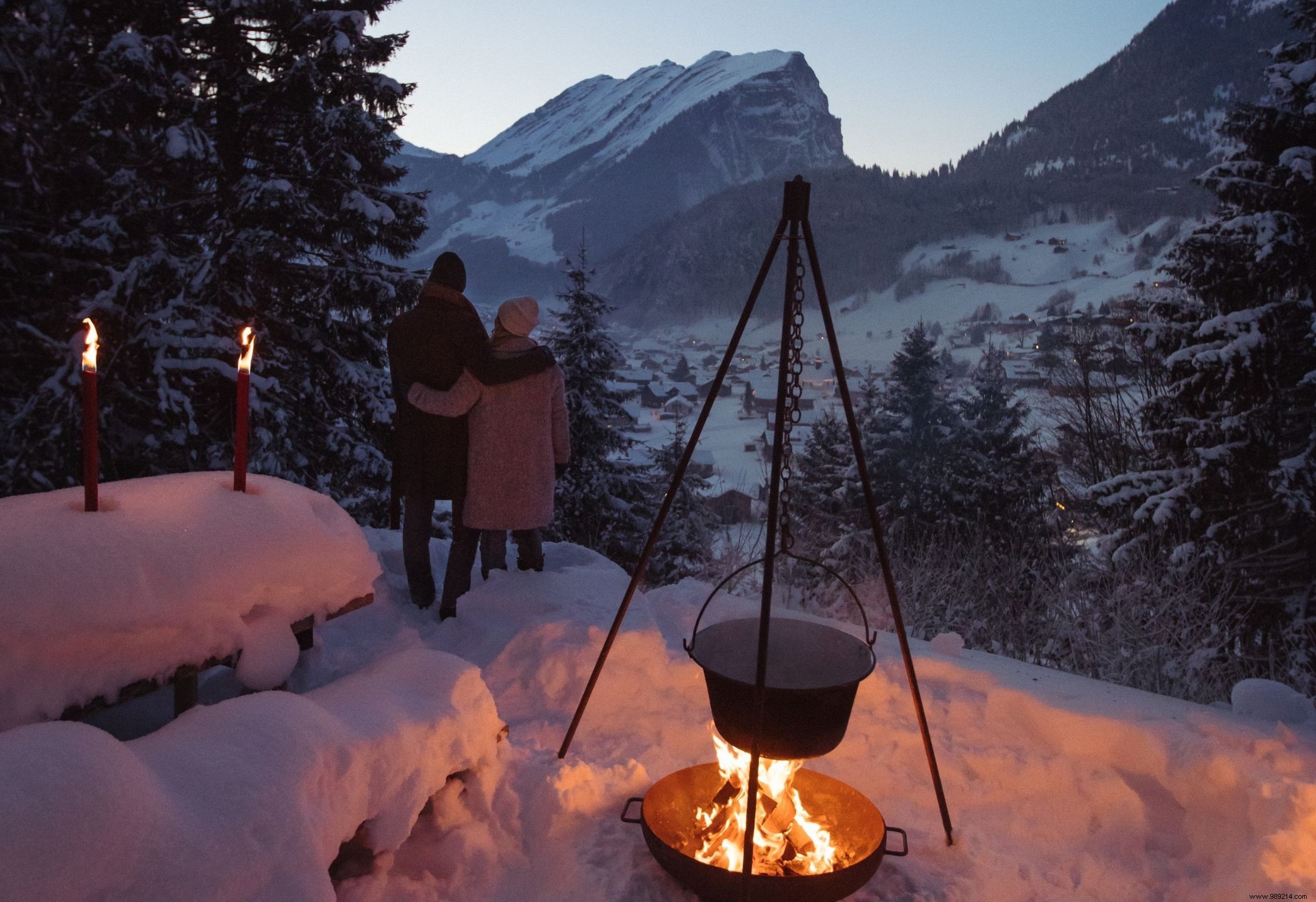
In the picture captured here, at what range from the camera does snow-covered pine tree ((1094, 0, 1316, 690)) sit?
8.77 meters

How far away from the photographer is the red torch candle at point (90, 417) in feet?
5.67

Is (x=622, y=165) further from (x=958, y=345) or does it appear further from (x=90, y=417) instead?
(x=90, y=417)

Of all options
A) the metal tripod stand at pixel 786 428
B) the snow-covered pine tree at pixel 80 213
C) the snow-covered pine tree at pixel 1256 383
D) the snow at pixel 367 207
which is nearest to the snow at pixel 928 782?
the metal tripod stand at pixel 786 428

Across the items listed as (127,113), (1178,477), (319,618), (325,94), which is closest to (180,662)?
(319,618)

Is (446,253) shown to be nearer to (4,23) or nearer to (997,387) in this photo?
(4,23)

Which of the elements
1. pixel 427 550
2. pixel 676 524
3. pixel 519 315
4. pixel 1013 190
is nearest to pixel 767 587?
pixel 519 315

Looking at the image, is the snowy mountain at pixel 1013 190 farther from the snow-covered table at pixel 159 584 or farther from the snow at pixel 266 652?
the snow at pixel 266 652

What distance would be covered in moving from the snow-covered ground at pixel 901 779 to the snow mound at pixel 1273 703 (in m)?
0.04

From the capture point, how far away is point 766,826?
2439mm

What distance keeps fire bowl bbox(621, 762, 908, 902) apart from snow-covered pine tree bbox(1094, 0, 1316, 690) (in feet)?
27.8

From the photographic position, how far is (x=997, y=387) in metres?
17.8

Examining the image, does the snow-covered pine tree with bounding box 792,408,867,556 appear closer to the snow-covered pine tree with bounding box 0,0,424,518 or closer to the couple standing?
the snow-covered pine tree with bounding box 0,0,424,518

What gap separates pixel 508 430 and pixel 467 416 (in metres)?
0.24

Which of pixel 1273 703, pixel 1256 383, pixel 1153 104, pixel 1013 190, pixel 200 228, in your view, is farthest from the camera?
pixel 1013 190
